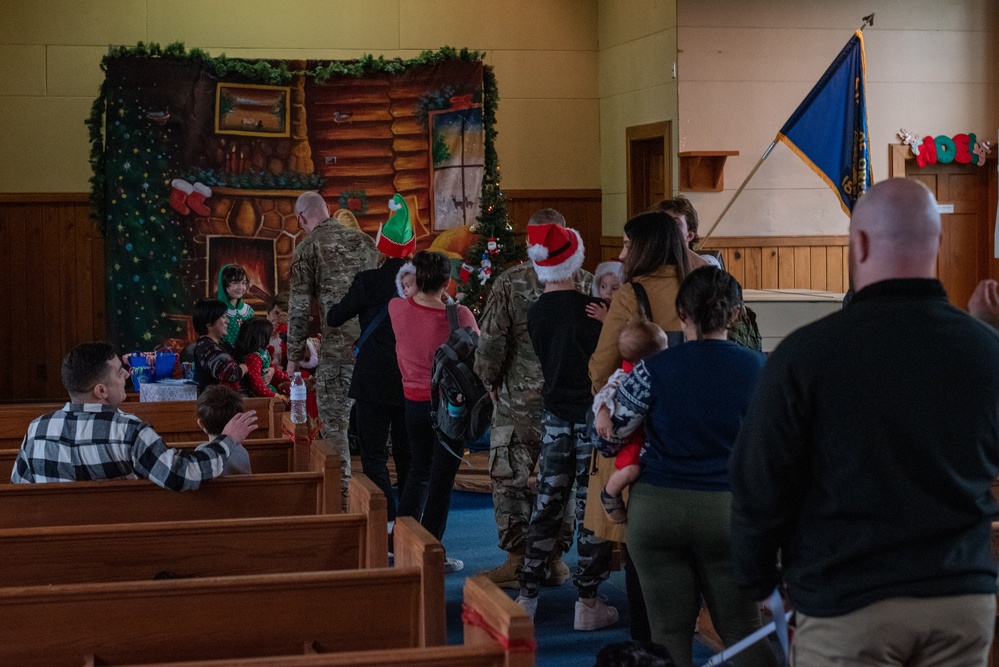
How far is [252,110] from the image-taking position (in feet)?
32.3

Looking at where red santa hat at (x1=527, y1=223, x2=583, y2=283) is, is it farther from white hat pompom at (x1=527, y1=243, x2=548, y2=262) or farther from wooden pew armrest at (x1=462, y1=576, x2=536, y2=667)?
wooden pew armrest at (x1=462, y1=576, x2=536, y2=667)

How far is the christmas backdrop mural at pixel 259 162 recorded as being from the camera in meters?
9.59

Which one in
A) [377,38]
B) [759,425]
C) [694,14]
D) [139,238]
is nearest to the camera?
[759,425]

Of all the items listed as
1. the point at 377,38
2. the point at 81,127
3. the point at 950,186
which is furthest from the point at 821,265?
the point at 81,127

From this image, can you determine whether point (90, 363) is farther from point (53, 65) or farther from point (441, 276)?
point (53, 65)

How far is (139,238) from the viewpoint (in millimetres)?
9648

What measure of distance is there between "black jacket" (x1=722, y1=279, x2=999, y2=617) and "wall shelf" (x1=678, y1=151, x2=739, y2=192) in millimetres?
7215

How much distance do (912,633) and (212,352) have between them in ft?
14.7

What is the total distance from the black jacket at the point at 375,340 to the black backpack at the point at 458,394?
527 mm

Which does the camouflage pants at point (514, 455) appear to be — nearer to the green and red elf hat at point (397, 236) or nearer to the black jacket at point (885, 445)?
the green and red elf hat at point (397, 236)

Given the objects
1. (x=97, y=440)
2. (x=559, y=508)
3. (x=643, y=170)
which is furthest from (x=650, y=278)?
(x=643, y=170)

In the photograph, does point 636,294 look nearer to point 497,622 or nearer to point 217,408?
point 217,408

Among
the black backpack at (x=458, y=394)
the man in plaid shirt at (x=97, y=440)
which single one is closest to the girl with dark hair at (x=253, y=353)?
the black backpack at (x=458, y=394)

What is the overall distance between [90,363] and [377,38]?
7.30 meters
